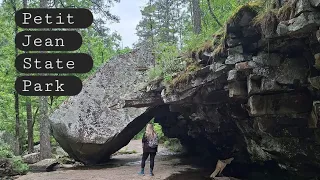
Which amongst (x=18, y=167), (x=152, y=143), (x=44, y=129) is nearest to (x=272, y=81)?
(x=152, y=143)

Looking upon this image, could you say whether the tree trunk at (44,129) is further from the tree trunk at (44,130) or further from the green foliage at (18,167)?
the green foliage at (18,167)

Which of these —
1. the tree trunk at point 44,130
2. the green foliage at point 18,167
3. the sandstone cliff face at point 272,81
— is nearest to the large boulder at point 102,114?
the tree trunk at point 44,130

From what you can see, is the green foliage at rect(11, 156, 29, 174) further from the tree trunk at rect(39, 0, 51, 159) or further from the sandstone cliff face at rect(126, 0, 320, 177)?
the sandstone cliff face at rect(126, 0, 320, 177)

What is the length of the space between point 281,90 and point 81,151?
12.1m

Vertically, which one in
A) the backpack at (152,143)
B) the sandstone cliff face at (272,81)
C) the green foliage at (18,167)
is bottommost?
the green foliage at (18,167)

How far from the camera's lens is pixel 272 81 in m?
7.75

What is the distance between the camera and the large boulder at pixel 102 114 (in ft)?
55.1

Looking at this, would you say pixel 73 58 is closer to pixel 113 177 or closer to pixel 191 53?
pixel 191 53

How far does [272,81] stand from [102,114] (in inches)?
460

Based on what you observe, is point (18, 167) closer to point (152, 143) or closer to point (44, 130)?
point (44, 130)

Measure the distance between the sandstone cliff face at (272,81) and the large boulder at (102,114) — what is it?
611 cm

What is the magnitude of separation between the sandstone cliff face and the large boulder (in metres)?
6.11

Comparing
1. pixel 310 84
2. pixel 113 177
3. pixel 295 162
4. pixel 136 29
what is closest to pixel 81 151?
pixel 113 177

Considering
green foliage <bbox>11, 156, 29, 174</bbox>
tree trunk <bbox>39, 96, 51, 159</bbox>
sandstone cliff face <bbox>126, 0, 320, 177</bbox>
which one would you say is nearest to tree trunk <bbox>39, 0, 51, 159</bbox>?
tree trunk <bbox>39, 96, 51, 159</bbox>
